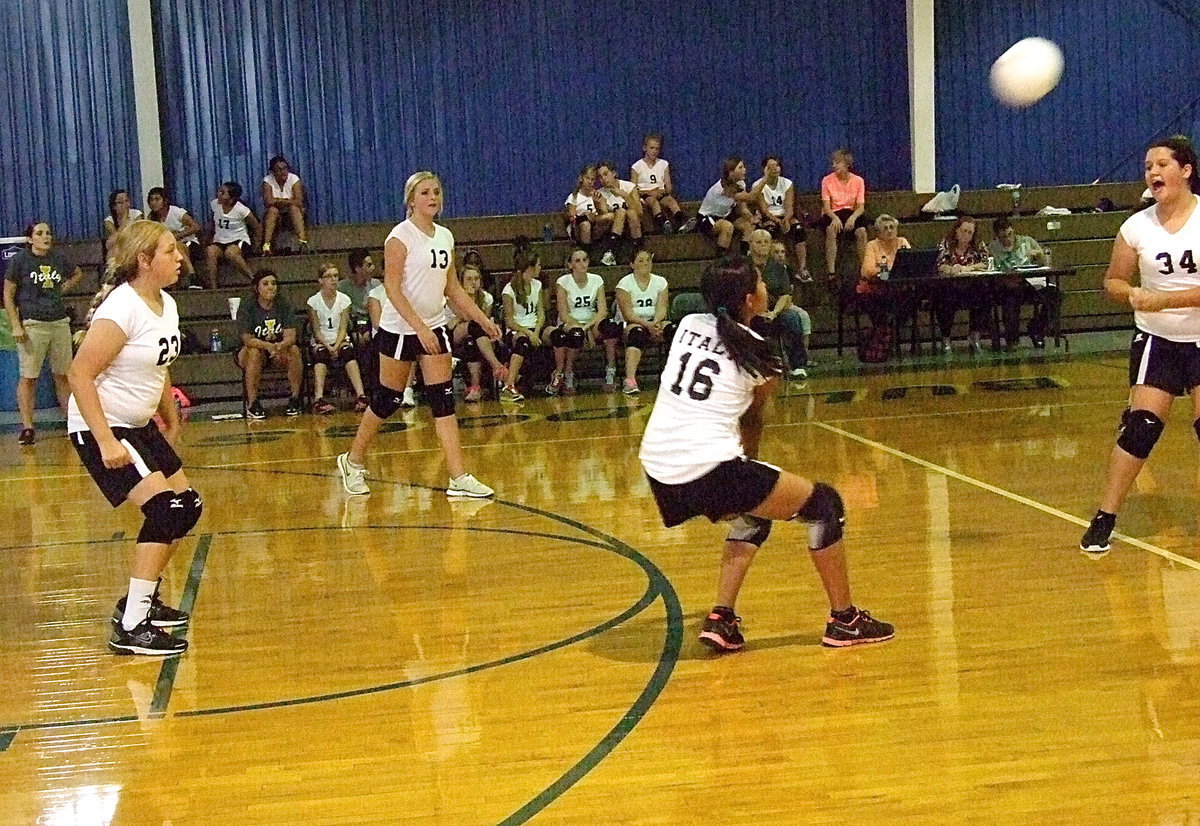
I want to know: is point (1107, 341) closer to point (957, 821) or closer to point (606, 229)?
point (606, 229)

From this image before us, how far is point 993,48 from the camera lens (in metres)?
18.5

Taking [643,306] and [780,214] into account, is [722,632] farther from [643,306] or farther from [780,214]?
[780,214]

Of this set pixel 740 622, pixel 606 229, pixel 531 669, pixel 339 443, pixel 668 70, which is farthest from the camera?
pixel 668 70

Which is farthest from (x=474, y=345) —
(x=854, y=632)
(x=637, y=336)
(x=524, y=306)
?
(x=854, y=632)

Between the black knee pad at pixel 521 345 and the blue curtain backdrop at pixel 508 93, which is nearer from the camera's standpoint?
the black knee pad at pixel 521 345

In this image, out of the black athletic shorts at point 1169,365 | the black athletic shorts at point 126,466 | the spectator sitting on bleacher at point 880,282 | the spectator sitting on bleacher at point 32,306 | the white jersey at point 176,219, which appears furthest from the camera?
the white jersey at point 176,219

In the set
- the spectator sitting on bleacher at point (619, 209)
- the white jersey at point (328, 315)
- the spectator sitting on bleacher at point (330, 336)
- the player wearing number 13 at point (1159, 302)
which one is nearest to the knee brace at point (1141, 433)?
the player wearing number 13 at point (1159, 302)

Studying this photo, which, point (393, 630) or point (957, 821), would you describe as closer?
point (957, 821)

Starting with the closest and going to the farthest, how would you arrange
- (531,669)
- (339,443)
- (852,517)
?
(531,669) → (852,517) → (339,443)

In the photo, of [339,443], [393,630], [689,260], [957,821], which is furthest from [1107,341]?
[957,821]

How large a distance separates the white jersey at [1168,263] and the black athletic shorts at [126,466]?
3.91m

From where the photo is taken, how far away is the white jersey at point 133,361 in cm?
513

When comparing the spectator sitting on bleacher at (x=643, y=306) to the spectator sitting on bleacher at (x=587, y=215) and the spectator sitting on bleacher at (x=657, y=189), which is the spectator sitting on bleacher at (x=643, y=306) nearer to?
the spectator sitting on bleacher at (x=587, y=215)

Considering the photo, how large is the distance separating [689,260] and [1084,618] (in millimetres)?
10845
